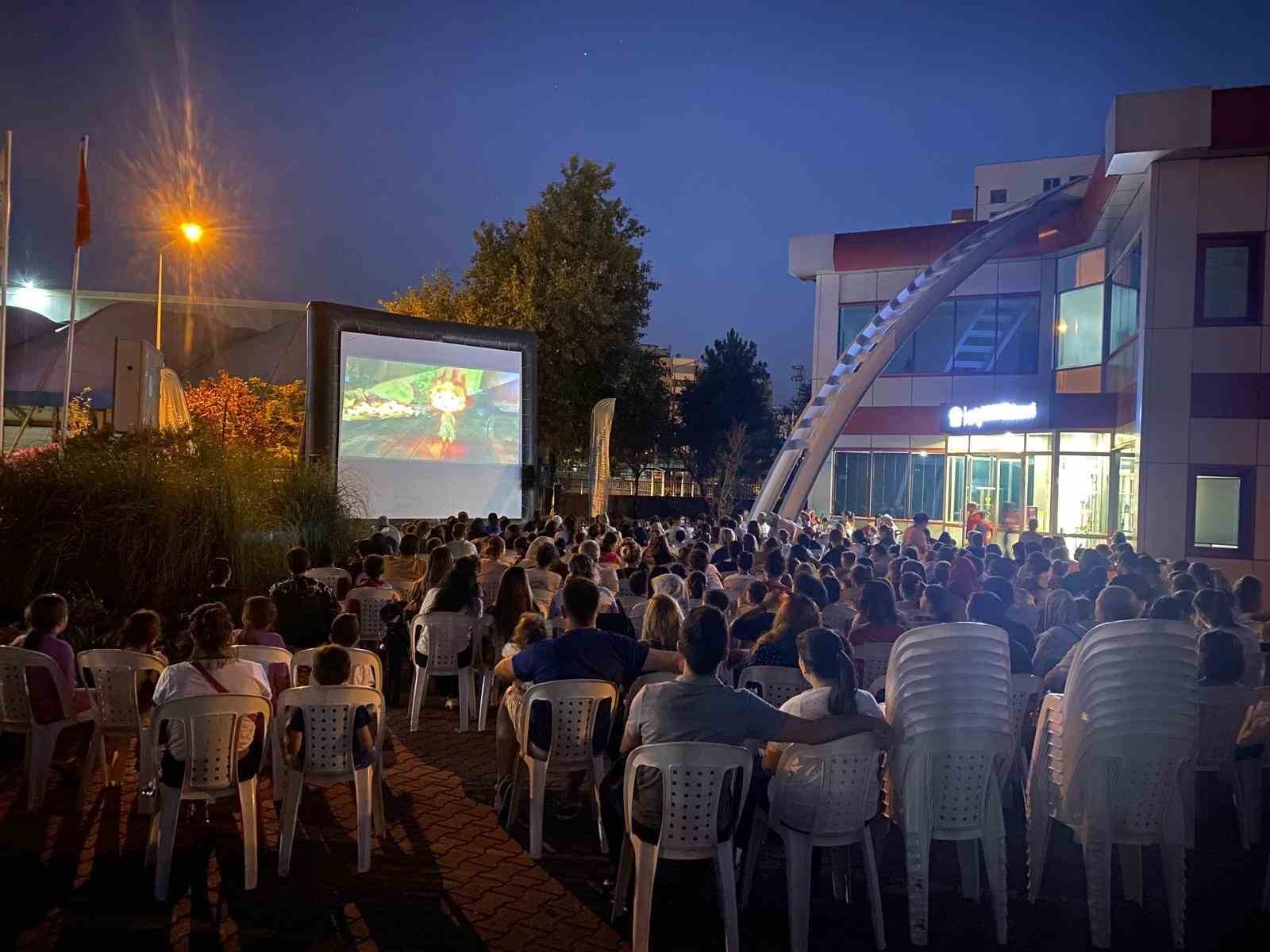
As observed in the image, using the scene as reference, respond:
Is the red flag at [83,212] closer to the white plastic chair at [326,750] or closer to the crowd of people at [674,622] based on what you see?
the crowd of people at [674,622]

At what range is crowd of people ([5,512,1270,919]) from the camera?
4.21m

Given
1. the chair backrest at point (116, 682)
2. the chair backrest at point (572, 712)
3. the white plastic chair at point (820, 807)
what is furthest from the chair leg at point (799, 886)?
the chair backrest at point (116, 682)

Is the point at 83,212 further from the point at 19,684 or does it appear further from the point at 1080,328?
the point at 1080,328

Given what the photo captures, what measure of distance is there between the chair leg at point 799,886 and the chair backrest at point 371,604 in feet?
17.1

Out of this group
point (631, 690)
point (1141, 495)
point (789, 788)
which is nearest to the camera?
point (789, 788)

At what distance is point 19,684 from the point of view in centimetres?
556

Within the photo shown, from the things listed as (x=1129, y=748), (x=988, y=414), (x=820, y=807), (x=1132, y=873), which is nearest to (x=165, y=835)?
(x=820, y=807)

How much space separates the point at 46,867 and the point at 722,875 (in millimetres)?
3114

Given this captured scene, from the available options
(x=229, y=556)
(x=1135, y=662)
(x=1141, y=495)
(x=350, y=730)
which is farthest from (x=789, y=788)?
(x=1141, y=495)

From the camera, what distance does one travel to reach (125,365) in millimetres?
13812

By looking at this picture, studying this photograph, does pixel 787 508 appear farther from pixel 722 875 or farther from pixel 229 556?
pixel 722 875

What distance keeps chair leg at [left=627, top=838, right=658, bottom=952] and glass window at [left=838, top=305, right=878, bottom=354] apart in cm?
2607

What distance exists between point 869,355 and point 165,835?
2012 cm

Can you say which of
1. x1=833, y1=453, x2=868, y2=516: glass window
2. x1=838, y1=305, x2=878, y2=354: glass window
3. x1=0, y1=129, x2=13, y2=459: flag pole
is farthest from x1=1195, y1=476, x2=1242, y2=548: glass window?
x1=0, y1=129, x2=13, y2=459: flag pole
